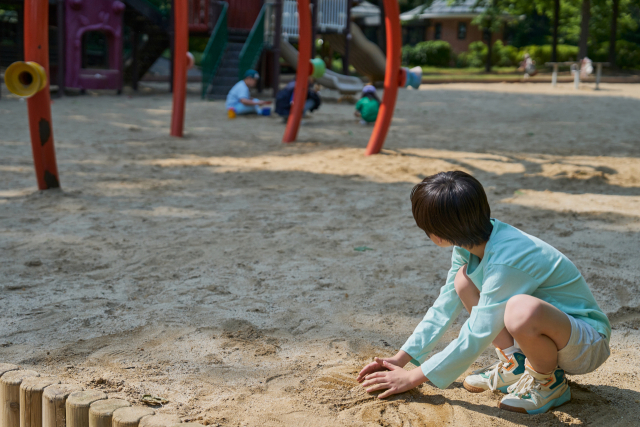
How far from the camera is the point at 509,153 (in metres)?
7.87

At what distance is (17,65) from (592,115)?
33.5ft

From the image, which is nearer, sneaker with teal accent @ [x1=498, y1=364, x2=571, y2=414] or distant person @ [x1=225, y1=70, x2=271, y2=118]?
sneaker with teal accent @ [x1=498, y1=364, x2=571, y2=414]

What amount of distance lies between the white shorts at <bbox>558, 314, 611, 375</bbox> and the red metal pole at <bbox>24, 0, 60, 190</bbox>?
457 cm

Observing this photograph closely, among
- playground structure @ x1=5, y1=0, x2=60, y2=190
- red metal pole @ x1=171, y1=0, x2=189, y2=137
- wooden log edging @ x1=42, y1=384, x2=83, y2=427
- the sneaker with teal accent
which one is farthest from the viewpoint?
red metal pole @ x1=171, y1=0, x2=189, y2=137

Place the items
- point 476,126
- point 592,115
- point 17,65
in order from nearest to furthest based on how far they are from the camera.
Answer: point 17,65, point 476,126, point 592,115

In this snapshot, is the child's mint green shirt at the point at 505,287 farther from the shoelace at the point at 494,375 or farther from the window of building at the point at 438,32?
the window of building at the point at 438,32

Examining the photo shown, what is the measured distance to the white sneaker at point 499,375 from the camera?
222 centimetres

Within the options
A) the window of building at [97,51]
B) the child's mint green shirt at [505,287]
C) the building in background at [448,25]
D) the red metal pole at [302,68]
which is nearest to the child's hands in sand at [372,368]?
the child's mint green shirt at [505,287]

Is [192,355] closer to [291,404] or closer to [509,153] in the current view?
[291,404]

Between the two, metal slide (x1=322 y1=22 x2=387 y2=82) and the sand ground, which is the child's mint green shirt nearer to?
the sand ground

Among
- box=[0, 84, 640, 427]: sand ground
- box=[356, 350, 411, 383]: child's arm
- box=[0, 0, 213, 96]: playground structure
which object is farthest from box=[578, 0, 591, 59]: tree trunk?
box=[356, 350, 411, 383]: child's arm

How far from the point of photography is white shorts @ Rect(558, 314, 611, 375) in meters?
1.97

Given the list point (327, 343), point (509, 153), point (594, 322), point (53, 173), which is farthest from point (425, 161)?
point (594, 322)

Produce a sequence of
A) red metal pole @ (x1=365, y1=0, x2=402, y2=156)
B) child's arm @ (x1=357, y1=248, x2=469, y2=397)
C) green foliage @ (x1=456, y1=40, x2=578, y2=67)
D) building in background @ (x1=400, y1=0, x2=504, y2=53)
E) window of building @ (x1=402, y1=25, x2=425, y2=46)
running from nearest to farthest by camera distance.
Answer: child's arm @ (x1=357, y1=248, x2=469, y2=397) → red metal pole @ (x1=365, y1=0, x2=402, y2=156) → green foliage @ (x1=456, y1=40, x2=578, y2=67) → building in background @ (x1=400, y1=0, x2=504, y2=53) → window of building @ (x1=402, y1=25, x2=425, y2=46)
